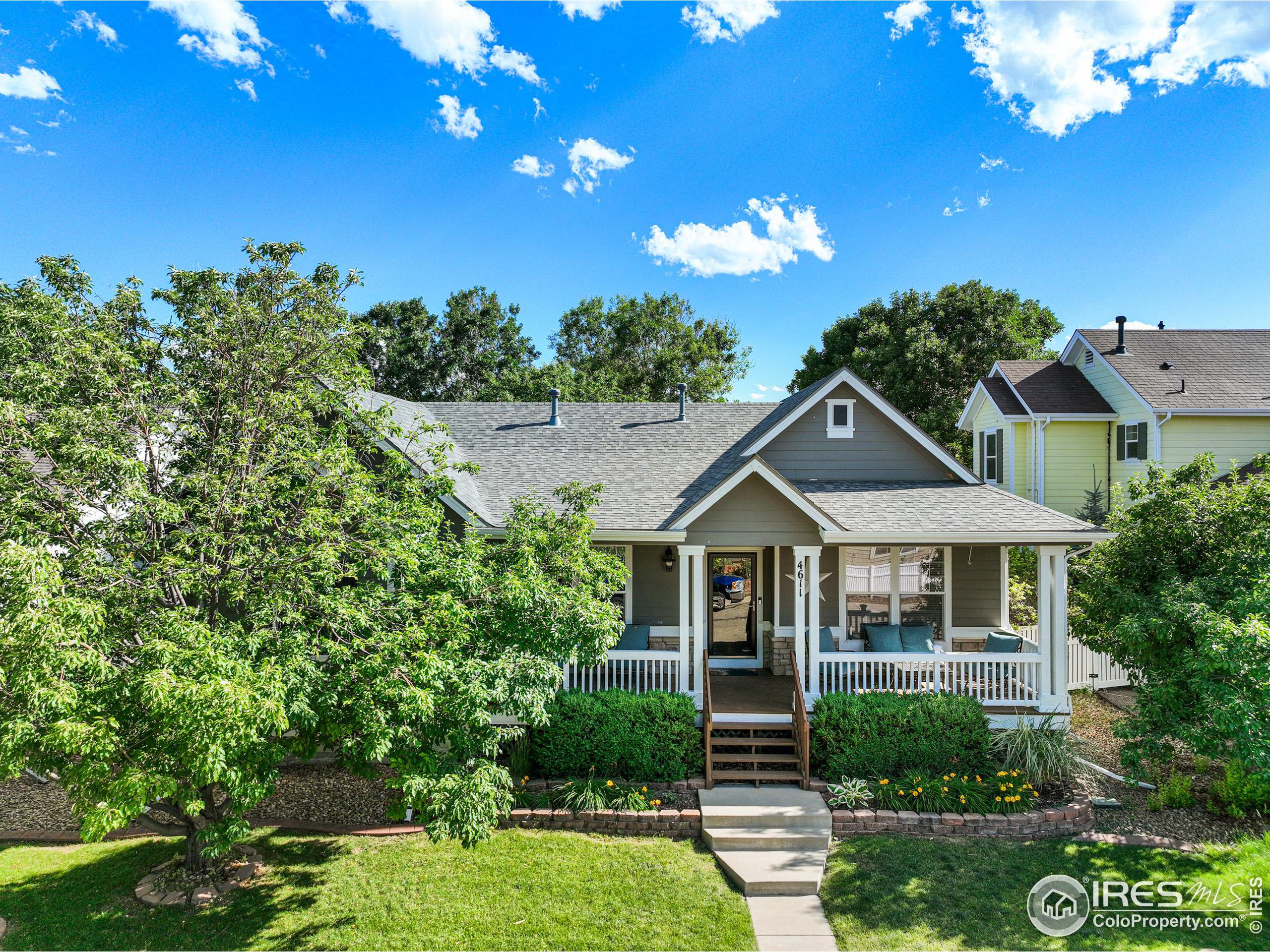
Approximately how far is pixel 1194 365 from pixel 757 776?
66.5 ft

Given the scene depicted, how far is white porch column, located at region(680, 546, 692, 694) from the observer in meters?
9.66

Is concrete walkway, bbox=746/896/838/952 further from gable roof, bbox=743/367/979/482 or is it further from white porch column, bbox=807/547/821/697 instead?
gable roof, bbox=743/367/979/482

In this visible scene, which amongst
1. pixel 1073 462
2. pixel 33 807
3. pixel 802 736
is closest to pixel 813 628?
pixel 802 736

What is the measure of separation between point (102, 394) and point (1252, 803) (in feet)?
48.6

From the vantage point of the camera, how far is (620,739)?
873 cm

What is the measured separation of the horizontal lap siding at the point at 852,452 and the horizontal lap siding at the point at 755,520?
10.7 feet

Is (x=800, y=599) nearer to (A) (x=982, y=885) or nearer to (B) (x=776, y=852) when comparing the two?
(B) (x=776, y=852)

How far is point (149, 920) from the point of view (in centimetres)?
616

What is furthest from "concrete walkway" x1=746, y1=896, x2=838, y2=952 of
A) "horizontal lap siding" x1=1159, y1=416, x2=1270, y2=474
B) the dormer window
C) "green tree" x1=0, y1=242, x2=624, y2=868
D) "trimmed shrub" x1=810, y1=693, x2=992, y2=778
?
"horizontal lap siding" x1=1159, y1=416, x2=1270, y2=474

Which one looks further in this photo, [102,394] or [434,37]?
[434,37]

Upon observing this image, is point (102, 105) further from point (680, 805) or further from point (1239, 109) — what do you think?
point (1239, 109)

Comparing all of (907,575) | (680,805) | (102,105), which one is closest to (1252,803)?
(907,575)

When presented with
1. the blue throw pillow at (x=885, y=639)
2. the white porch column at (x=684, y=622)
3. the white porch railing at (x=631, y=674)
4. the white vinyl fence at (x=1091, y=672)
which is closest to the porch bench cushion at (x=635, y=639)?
the white porch railing at (x=631, y=674)

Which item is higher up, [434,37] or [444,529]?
[434,37]
